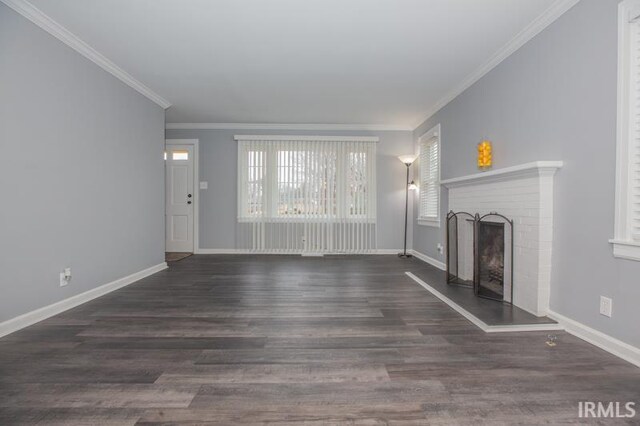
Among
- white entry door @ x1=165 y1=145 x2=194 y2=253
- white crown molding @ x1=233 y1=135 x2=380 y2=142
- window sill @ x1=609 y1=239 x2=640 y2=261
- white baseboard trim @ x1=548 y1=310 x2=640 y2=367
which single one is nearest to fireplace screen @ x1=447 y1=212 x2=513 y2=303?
white baseboard trim @ x1=548 y1=310 x2=640 y2=367

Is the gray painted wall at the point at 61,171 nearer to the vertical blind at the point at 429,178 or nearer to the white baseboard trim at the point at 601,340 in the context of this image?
the white baseboard trim at the point at 601,340

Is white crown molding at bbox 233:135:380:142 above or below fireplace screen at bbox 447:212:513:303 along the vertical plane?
above

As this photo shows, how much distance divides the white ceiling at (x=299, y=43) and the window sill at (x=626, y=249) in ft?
6.22

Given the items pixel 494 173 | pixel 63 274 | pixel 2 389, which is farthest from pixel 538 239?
pixel 63 274

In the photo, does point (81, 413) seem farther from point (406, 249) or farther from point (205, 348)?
point (406, 249)

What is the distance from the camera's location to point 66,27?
2.72m

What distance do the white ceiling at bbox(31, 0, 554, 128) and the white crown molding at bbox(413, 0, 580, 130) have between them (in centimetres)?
5

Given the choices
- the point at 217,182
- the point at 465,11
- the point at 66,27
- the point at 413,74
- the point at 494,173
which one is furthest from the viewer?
the point at 217,182

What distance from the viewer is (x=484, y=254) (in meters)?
3.24

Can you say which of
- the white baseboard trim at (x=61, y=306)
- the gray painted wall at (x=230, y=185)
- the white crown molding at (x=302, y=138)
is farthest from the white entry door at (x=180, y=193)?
the white baseboard trim at (x=61, y=306)

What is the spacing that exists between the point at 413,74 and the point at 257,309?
125 inches

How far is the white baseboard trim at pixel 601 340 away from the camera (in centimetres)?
185

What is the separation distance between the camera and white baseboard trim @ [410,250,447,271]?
453 centimetres

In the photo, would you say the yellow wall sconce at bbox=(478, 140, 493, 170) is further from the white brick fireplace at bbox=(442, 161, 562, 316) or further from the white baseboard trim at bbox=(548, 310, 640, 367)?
the white baseboard trim at bbox=(548, 310, 640, 367)
